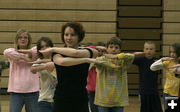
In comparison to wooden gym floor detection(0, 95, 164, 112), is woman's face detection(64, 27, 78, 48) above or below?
above

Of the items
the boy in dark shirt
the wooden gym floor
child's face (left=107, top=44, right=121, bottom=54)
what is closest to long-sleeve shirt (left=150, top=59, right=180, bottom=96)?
the boy in dark shirt

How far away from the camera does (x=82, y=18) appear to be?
9.16 metres

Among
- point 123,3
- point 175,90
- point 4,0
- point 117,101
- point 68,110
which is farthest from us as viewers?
point 123,3

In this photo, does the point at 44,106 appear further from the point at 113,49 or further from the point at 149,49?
the point at 149,49

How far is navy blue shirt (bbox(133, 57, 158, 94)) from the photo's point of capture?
539 centimetres

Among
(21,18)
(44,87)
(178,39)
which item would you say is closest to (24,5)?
(21,18)

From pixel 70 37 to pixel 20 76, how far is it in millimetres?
1887

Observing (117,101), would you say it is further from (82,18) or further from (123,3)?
(123,3)

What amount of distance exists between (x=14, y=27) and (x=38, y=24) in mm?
669

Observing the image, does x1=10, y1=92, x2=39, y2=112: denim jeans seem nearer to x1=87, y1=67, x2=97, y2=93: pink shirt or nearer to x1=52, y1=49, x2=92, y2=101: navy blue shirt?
x1=87, y1=67, x2=97, y2=93: pink shirt

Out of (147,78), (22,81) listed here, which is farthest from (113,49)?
(22,81)

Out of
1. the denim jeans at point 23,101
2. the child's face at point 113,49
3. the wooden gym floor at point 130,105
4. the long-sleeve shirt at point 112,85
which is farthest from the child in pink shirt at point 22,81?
the wooden gym floor at point 130,105

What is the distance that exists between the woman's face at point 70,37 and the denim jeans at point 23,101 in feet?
6.02

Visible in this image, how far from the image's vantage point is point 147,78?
17.8 feet
